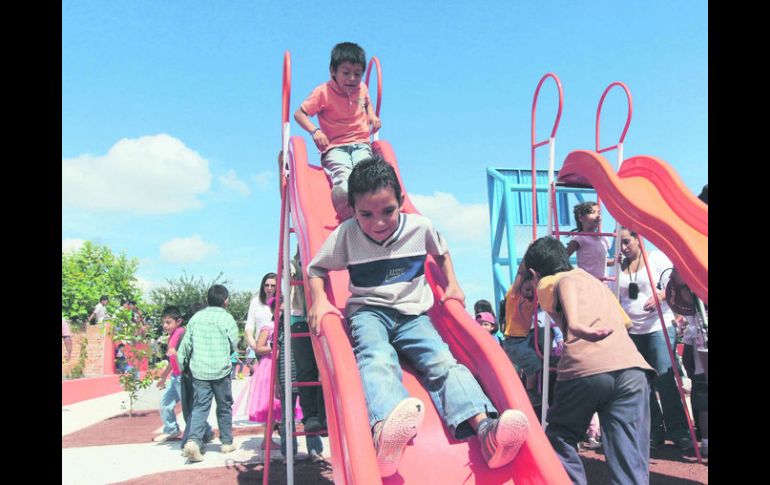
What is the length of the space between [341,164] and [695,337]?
3.32 meters

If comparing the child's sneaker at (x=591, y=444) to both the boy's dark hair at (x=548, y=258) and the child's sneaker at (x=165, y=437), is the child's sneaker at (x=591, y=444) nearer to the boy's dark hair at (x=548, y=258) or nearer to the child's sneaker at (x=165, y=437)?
the boy's dark hair at (x=548, y=258)

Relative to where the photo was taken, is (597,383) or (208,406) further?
(208,406)

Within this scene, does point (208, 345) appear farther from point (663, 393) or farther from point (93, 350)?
point (93, 350)

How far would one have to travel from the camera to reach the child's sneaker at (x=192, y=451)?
17.6 feet

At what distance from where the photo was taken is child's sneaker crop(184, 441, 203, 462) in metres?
5.38

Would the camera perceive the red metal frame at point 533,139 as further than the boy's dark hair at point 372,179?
Yes

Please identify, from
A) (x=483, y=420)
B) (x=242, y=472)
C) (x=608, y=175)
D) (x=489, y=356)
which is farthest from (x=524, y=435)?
(x=242, y=472)

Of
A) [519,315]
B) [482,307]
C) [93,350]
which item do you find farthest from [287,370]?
[93,350]

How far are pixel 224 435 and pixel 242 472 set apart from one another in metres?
1.06

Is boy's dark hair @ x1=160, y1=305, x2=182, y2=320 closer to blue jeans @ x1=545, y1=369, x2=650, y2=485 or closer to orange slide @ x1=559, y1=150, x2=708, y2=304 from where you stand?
orange slide @ x1=559, y1=150, x2=708, y2=304

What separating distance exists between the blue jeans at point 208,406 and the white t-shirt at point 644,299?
155 inches

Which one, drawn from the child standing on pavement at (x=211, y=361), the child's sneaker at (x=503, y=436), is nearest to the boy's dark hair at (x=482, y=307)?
the child standing on pavement at (x=211, y=361)

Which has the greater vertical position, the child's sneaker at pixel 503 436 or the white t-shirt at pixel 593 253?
the white t-shirt at pixel 593 253

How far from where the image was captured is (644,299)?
5594mm
